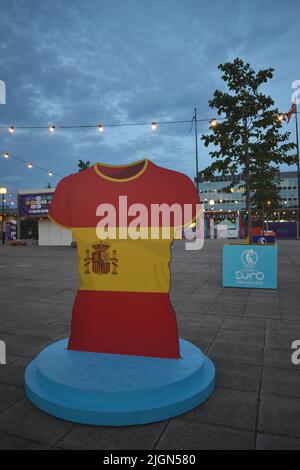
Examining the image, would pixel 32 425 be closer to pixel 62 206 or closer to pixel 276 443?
pixel 276 443

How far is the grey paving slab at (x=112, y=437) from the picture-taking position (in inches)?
84.6

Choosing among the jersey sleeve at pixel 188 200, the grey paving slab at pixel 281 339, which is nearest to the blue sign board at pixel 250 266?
the grey paving slab at pixel 281 339

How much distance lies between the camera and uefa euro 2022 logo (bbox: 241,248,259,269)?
796 cm

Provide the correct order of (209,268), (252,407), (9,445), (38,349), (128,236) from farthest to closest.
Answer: (209,268) < (38,349) < (128,236) < (252,407) < (9,445)

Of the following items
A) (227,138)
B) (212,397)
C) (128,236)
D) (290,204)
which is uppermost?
(290,204)

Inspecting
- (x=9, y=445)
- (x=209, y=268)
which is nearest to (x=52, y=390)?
(x=9, y=445)

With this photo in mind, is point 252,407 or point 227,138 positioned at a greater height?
point 227,138

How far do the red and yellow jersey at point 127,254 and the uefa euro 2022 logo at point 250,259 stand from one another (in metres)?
5.18

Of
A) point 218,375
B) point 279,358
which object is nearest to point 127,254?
point 218,375

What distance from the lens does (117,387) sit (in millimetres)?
2570

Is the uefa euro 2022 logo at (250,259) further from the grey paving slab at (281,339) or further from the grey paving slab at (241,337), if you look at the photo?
the grey paving slab at (241,337)

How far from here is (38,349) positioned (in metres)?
3.93

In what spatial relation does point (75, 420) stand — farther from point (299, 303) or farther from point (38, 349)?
point (299, 303)

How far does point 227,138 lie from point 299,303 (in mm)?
4998
